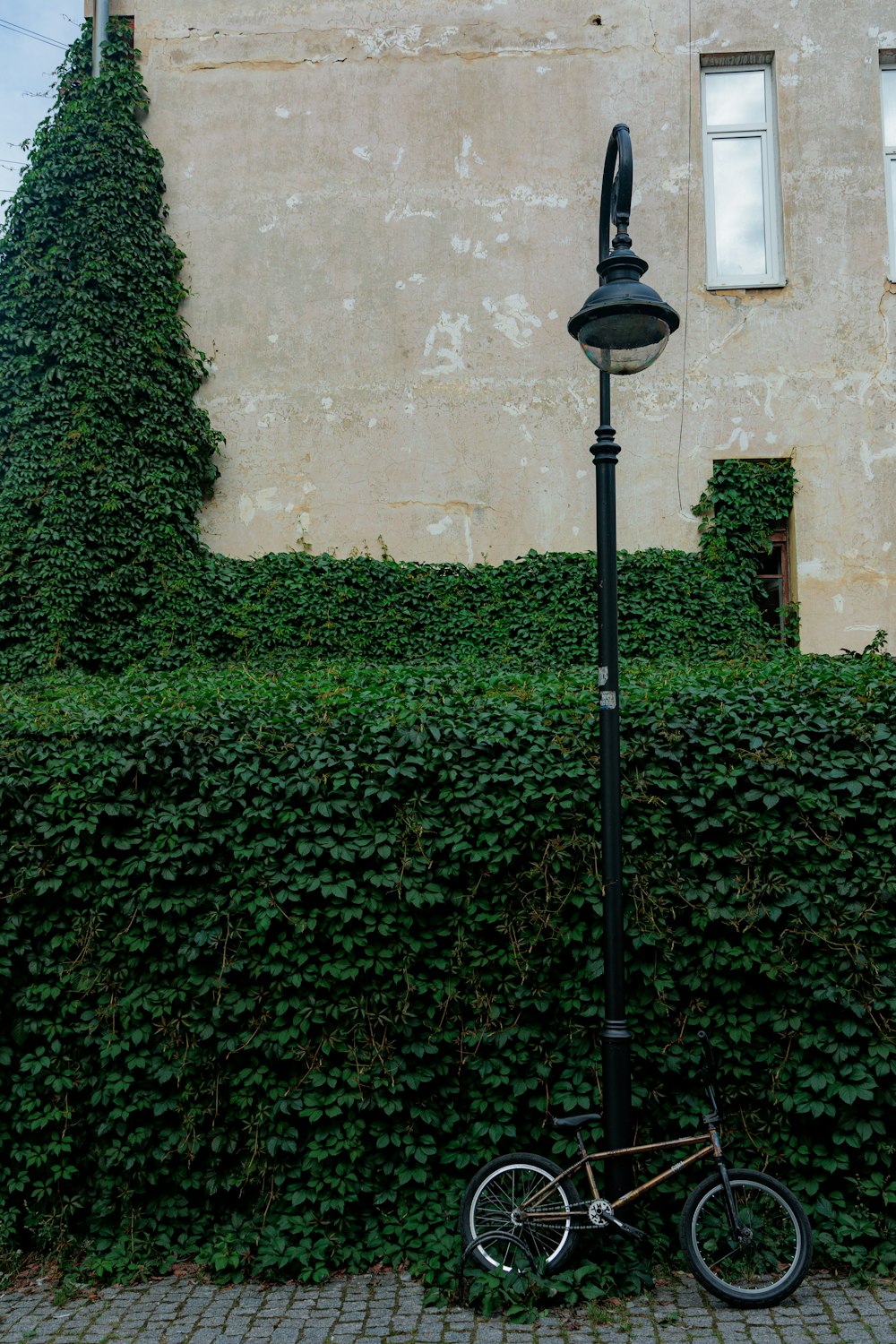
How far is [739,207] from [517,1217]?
1048 cm

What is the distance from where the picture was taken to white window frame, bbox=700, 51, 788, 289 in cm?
1134

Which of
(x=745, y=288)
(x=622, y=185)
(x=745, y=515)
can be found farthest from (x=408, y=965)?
(x=745, y=288)

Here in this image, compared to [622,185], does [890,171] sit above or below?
above

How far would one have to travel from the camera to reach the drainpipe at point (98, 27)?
11391 mm

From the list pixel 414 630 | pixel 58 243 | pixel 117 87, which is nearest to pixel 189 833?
pixel 414 630

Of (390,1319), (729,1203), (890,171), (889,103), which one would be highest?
(889,103)

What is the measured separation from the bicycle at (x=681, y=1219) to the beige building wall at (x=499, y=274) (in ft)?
24.1

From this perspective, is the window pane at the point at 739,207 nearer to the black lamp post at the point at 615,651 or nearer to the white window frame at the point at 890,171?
the white window frame at the point at 890,171

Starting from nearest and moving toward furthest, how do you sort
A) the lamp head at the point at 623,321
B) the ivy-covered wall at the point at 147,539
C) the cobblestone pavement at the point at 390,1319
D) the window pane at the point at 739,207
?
the cobblestone pavement at the point at 390,1319
the lamp head at the point at 623,321
the ivy-covered wall at the point at 147,539
the window pane at the point at 739,207

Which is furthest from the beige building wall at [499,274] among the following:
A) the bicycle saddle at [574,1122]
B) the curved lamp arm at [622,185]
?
the bicycle saddle at [574,1122]

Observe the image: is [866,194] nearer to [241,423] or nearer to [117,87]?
[241,423]

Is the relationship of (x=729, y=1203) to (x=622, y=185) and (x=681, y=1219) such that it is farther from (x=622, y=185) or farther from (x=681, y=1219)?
(x=622, y=185)

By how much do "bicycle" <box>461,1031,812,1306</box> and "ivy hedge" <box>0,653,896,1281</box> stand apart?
292 mm

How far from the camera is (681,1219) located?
4605mm
